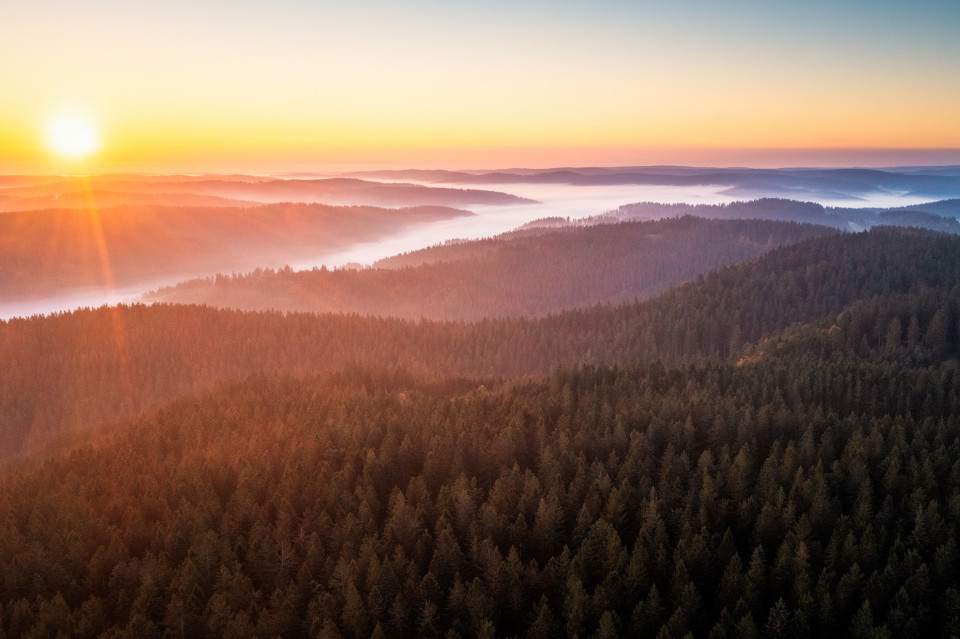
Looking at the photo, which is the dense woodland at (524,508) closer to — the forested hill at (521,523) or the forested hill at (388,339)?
the forested hill at (521,523)

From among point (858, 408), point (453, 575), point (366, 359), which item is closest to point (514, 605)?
point (453, 575)

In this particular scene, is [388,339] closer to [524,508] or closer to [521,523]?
[524,508]

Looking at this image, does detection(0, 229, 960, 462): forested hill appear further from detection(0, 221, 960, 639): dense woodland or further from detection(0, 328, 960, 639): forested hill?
detection(0, 328, 960, 639): forested hill

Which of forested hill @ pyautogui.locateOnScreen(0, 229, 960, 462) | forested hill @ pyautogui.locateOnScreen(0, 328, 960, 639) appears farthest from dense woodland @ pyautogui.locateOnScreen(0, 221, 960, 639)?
forested hill @ pyautogui.locateOnScreen(0, 229, 960, 462)

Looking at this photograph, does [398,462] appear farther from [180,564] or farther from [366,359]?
[366,359]

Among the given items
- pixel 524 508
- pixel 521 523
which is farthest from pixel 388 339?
pixel 521 523

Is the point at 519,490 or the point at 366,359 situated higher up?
the point at 519,490
